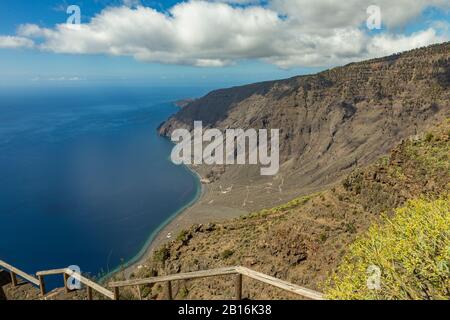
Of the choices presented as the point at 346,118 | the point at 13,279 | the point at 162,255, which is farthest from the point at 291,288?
the point at 346,118

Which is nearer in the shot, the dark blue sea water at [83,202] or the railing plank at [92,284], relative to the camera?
the railing plank at [92,284]

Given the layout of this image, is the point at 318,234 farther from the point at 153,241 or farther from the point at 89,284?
the point at 153,241

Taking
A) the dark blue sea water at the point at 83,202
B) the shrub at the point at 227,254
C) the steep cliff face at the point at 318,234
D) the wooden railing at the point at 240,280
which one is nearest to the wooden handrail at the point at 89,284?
the wooden railing at the point at 240,280

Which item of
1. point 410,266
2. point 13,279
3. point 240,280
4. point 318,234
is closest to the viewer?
point 410,266

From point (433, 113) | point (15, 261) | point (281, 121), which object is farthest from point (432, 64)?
point (15, 261)

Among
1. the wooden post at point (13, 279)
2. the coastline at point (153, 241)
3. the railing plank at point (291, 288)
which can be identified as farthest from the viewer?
the coastline at point (153, 241)

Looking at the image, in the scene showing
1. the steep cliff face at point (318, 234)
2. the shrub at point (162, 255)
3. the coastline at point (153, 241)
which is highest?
the steep cliff face at point (318, 234)

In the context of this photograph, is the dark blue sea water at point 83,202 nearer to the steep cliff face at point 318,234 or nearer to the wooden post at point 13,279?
the steep cliff face at point 318,234

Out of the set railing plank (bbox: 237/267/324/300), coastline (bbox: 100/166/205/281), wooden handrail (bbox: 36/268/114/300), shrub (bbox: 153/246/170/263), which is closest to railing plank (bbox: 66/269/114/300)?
wooden handrail (bbox: 36/268/114/300)
